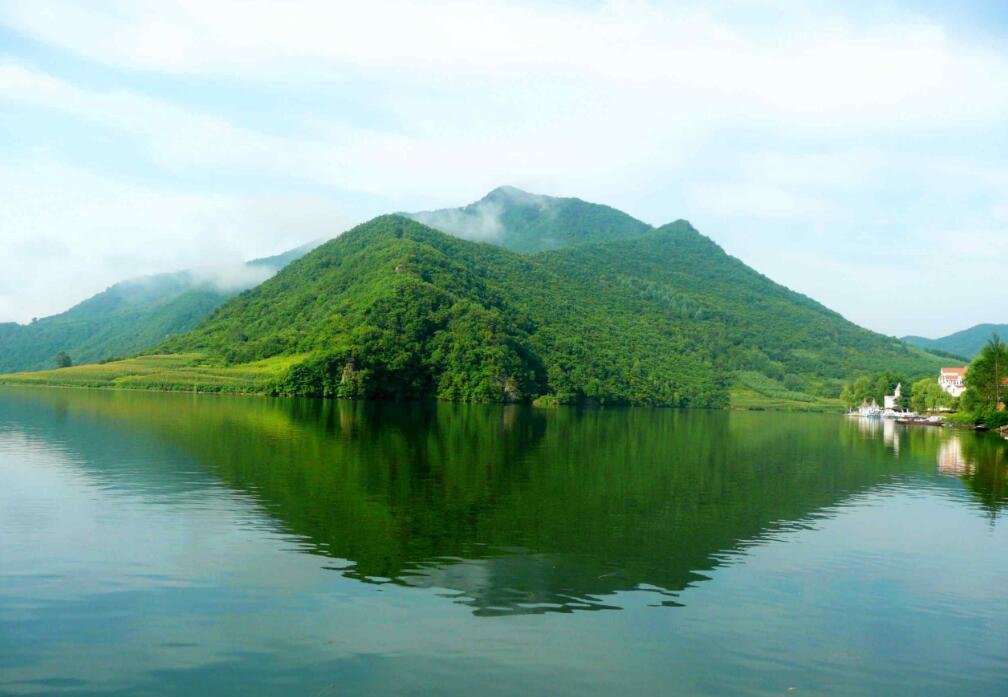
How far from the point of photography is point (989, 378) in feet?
396

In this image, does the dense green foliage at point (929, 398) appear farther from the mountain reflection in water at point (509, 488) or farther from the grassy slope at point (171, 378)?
the grassy slope at point (171, 378)

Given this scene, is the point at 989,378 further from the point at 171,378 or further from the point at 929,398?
the point at 171,378

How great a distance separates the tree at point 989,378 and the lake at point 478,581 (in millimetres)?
84191

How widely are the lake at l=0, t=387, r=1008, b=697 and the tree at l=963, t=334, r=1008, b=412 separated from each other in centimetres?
8419

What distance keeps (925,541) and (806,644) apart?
1636 centimetres

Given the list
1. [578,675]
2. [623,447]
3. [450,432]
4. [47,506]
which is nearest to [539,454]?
[623,447]

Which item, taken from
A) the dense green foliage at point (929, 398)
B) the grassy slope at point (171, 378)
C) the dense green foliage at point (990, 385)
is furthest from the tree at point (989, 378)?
the grassy slope at point (171, 378)

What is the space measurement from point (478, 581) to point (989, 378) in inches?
4879

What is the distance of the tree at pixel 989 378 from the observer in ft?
393

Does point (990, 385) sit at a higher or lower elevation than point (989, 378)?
lower

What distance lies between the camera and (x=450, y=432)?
78500 mm

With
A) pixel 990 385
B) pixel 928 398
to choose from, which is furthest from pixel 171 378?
pixel 928 398

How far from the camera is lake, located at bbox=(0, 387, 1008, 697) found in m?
16.5

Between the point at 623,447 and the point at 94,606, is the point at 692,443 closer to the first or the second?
the point at 623,447
